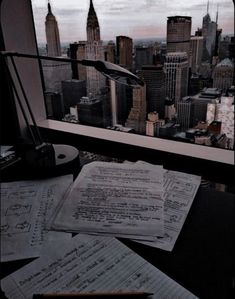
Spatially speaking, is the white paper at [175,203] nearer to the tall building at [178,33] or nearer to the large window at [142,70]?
the large window at [142,70]

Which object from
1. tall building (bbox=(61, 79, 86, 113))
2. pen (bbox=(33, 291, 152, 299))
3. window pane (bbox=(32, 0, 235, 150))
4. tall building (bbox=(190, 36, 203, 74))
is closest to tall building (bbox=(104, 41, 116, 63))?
window pane (bbox=(32, 0, 235, 150))

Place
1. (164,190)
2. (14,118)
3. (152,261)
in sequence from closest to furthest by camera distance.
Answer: (152,261)
(164,190)
(14,118)

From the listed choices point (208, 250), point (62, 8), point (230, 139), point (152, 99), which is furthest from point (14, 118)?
point (208, 250)

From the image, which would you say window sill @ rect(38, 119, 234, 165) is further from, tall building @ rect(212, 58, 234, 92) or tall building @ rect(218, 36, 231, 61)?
tall building @ rect(218, 36, 231, 61)

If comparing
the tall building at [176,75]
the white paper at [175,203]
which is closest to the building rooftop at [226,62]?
the tall building at [176,75]

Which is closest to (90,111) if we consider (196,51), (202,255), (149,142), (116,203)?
(149,142)

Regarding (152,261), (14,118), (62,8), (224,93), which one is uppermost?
(62,8)

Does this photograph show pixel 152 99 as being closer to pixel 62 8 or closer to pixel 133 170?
pixel 133 170

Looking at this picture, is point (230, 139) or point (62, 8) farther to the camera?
point (62, 8)
